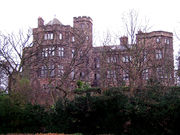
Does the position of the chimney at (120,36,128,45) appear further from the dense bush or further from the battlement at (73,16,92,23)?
the battlement at (73,16,92,23)

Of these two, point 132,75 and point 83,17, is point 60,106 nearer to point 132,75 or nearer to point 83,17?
point 132,75

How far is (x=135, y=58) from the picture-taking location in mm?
22891

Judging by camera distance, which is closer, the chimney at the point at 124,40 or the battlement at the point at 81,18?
the chimney at the point at 124,40

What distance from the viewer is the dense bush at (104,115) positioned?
515 inches

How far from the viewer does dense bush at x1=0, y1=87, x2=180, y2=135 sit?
42.9 feet

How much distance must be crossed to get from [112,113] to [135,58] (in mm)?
9948

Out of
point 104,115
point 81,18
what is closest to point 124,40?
point 104,115

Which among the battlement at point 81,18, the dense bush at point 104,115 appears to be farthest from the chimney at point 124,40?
the battlement at point 81,18

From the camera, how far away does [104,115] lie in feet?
47.6

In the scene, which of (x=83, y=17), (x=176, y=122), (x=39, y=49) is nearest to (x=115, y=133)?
(x=176, y=122)

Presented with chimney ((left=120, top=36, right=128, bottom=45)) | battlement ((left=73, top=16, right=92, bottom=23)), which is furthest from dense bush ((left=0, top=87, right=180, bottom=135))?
battlement ((left=73, top=16, right=92, bottom=23))

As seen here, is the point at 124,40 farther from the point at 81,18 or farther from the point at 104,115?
the point at 81,18

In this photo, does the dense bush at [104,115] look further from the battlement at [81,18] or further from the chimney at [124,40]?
the battlement at [81,18]

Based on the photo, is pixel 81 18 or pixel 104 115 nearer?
pixel 104 115
